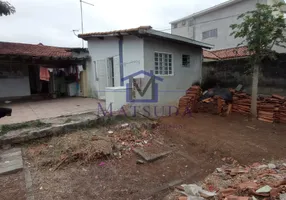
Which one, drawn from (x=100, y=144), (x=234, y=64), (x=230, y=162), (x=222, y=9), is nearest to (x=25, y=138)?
(x=100, y=144)

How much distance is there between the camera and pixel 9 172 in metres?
3.22

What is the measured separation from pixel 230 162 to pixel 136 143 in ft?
7.07

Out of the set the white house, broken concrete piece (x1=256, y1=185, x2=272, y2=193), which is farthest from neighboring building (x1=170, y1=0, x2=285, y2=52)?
broken concrete piece (x1=256, y1=185, x2=272, y2=193)

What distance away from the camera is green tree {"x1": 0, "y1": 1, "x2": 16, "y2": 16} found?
29.0 ft

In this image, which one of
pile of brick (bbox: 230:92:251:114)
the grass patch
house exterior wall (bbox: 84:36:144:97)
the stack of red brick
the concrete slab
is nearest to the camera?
the concrete slab

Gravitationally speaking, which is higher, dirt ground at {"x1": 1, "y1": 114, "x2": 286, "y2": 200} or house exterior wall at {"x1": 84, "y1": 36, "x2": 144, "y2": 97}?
house exterior wall at {"x1": 84, "y1": 36, "x2": 144, "y2": 97}

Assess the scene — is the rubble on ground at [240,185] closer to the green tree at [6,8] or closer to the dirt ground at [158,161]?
the dirt ground at [158,161]

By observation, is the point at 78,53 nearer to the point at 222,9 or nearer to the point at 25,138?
the point at 25,138

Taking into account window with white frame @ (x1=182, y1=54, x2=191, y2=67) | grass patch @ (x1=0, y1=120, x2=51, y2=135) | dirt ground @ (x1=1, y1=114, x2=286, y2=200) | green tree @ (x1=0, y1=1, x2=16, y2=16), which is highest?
green tree @ (x1=0, y1=1, x2=16, y2=16)

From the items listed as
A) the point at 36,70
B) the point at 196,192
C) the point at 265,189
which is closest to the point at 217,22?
the point at 36,70

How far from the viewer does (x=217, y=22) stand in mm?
15875

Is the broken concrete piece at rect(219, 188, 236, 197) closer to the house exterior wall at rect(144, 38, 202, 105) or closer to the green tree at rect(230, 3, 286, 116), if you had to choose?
the house exterior wall at rect(144, 38, 202, 105)

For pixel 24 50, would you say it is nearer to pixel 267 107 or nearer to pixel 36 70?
pixel 36 70

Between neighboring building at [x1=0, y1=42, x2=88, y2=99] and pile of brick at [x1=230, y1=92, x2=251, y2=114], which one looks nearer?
pile of brick at [x1=230, y1=92, x2=251, y2=114]
